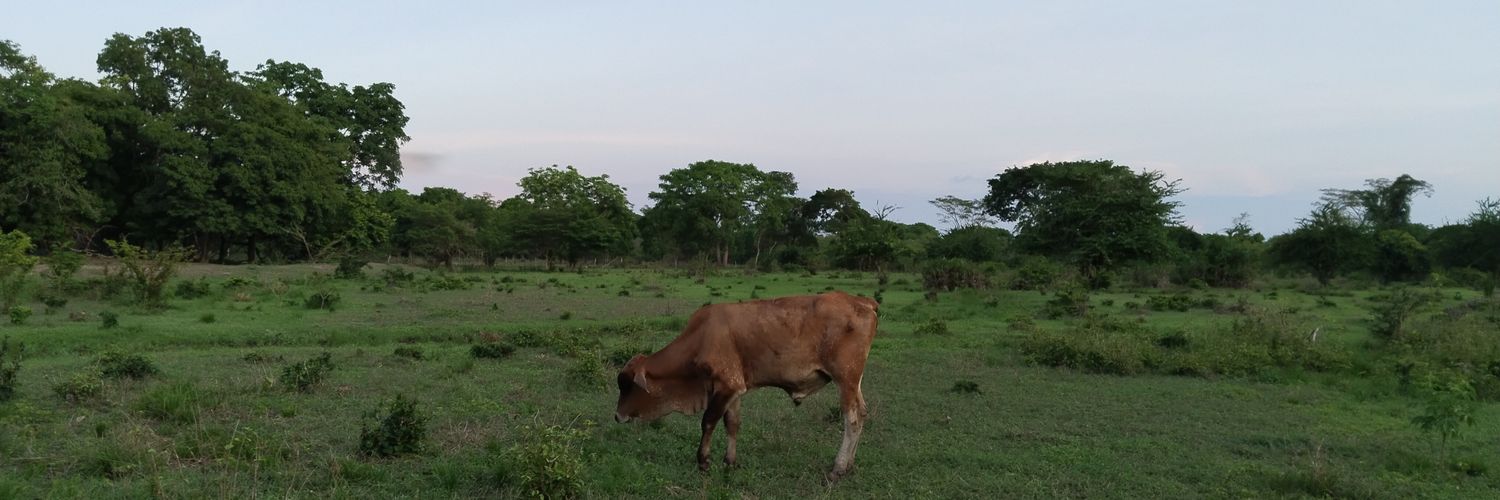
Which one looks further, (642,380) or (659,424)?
(659,424)

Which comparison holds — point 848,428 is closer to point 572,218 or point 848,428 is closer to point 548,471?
point 548,471

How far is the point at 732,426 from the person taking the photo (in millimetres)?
7477

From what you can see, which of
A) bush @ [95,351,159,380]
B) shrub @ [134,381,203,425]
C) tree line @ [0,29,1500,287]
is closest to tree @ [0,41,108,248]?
tree line @ [0,29,1500,287]

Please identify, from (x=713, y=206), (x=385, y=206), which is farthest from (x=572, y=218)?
(x=385, y=206)

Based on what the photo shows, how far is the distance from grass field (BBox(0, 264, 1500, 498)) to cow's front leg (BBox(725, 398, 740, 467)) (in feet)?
0.40

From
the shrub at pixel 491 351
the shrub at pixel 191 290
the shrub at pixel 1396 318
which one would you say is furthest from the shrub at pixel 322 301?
the shrub at pixel 1396 318

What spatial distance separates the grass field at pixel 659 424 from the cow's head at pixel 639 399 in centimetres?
43

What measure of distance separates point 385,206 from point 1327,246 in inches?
2288

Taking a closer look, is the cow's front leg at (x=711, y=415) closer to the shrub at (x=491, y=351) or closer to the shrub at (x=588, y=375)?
the shrub at (x=588, y=375)

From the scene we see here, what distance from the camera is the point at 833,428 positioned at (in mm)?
9281

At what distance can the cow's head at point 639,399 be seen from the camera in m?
7.44

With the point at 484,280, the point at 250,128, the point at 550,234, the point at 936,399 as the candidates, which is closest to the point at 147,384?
the point at 936,399

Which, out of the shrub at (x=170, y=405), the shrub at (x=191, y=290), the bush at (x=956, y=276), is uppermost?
the bush at (x=956, y=276)

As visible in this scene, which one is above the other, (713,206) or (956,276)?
(713,206)
